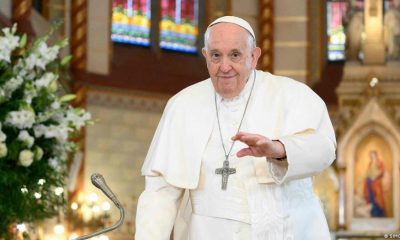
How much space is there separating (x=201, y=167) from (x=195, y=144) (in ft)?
0.31

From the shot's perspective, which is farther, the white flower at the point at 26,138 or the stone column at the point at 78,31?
the stone column at the point at 78,31

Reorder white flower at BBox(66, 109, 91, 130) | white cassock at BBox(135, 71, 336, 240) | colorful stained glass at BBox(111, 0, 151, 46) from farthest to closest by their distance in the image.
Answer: colorful stained glass at BBox(111, 0, 151, 46) < white flower at BBox(66, 109, 91, 130) < white cassock at BBox(135, 71, 336, 240)

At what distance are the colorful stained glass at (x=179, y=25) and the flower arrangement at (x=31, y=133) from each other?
13087 mm

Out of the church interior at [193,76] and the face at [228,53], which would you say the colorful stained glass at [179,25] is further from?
the face at [228,53]

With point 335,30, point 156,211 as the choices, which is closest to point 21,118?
point 156,211

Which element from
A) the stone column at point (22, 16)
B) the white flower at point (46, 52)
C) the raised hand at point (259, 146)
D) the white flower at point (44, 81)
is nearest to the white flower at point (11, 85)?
the white flower at point (44, 81)

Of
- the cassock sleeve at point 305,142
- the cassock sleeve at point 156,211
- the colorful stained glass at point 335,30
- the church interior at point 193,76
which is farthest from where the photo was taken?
the colorful stained glass at point 335,30

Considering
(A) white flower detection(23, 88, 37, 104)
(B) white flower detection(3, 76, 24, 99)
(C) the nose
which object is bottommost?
(A) white flower detection(23, 88, 37, 104)

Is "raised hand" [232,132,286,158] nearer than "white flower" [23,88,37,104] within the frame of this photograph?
Yes

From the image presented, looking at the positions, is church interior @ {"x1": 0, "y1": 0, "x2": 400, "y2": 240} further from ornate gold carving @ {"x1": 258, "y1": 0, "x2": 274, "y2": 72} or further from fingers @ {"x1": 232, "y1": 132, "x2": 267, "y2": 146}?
fingers @ {"x1": 232, "y1": 132, "x2": 267, "y2": 146}

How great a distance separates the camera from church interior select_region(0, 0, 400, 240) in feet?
54.3

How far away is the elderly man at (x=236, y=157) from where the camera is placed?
431 centimetres

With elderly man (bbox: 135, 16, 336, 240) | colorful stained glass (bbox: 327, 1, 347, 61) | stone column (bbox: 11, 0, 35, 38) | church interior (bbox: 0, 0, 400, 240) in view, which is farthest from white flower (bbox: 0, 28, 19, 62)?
colorful stained glass (bbox: 327, 1, 347, 61)

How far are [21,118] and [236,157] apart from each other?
2.42 m
